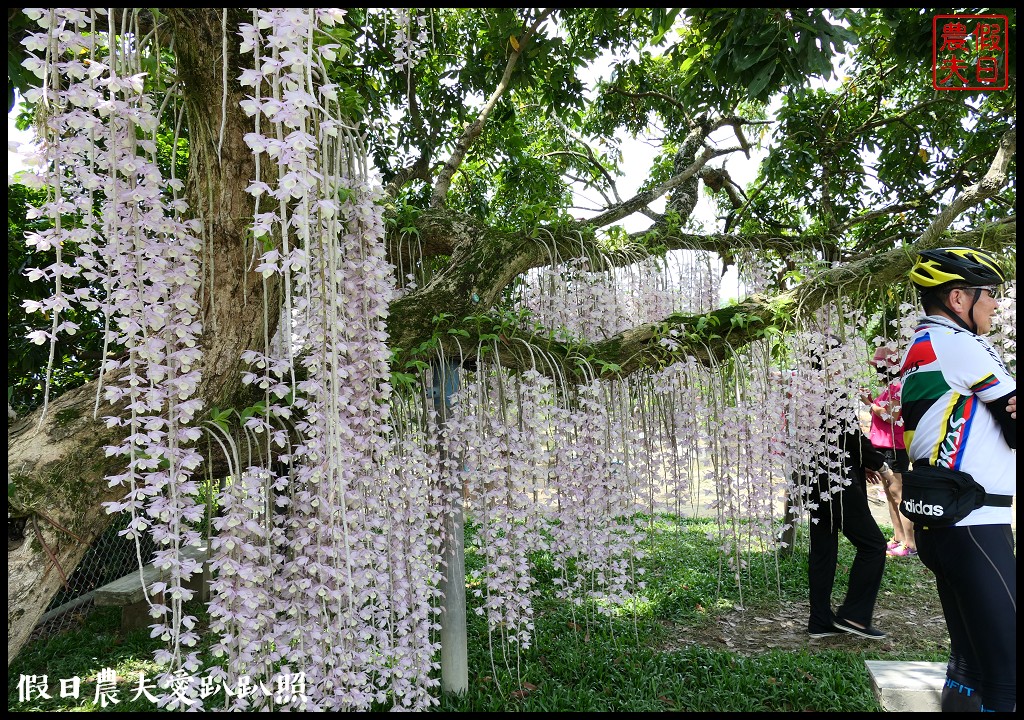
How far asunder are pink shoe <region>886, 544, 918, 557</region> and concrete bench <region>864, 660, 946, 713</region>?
2592 millimetres

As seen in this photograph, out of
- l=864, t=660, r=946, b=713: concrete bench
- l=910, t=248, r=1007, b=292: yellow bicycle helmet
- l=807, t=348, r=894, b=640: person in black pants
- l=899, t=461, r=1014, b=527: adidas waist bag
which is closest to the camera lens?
l=899, t=461, r=1014, b=527: adidas waist bag

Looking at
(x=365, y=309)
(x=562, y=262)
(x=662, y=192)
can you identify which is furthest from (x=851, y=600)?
(x=365, y=309)

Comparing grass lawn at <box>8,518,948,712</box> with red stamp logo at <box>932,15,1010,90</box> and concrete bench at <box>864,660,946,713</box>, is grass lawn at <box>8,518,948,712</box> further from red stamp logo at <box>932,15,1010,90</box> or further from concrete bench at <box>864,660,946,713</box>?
red stamp logo at <box>932,15,1010,90</box>

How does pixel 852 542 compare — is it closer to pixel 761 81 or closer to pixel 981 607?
pixel 981 607

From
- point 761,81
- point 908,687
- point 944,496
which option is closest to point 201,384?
point 761,81

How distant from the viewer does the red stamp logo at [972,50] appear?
2.40 m

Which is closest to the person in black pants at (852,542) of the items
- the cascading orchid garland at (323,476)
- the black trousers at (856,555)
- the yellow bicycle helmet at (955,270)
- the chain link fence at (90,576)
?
the black trousers at (856,555)

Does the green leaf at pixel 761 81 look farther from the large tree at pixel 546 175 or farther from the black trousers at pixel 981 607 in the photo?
the black trousers at pixel 981 607

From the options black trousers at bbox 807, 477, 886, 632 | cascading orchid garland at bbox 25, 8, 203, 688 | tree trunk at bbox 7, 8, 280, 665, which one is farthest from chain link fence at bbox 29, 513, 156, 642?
black trousers at bbox 807, 477, 886, 632

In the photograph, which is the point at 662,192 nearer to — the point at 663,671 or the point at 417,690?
the point at 663,671

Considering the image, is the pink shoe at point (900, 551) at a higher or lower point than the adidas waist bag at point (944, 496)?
lower

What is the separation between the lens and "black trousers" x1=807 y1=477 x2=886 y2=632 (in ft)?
11.3

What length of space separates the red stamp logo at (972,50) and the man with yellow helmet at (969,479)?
3.27 feet

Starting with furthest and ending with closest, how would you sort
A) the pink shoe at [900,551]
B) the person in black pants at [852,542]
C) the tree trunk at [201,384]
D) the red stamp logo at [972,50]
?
the pink shoe at [900,551] < the person in black pants at [852,542] < the red stamp logo at [972,50] < the tree trunk at [201,384]
